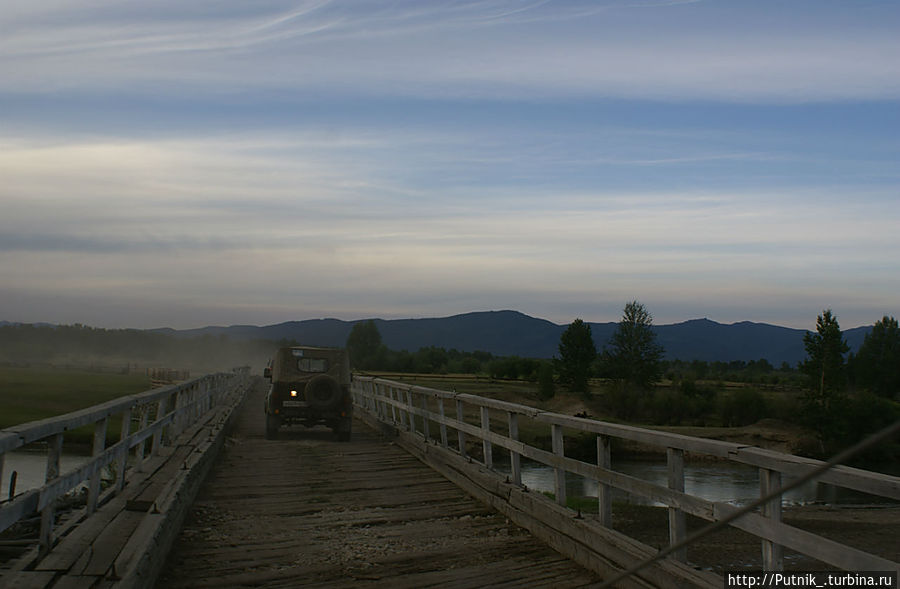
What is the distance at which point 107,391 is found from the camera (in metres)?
72.1

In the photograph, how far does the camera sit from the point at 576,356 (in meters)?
108

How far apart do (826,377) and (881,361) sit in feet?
159

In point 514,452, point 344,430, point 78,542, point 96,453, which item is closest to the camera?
point 78,542

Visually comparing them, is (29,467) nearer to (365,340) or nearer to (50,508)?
(50,508)

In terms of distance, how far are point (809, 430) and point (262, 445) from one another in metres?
60.5

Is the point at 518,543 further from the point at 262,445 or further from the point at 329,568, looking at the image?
the point at 262,445

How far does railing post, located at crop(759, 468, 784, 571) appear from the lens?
13.9ft

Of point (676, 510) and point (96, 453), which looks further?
point (96, 453)

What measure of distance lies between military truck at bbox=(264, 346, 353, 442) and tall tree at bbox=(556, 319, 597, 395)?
90.5 meters

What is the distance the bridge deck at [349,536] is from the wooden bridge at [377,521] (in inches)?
1.1

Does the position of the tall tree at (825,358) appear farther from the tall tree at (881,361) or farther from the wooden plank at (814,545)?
the wooden plank at (814,545)

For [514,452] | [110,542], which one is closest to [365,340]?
[514,452]

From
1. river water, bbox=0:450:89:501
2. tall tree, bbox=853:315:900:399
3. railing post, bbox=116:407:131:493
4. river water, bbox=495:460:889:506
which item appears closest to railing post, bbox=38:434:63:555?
railing post, bbox=116:407:131:493

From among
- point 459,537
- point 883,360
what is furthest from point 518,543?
point 883,360
